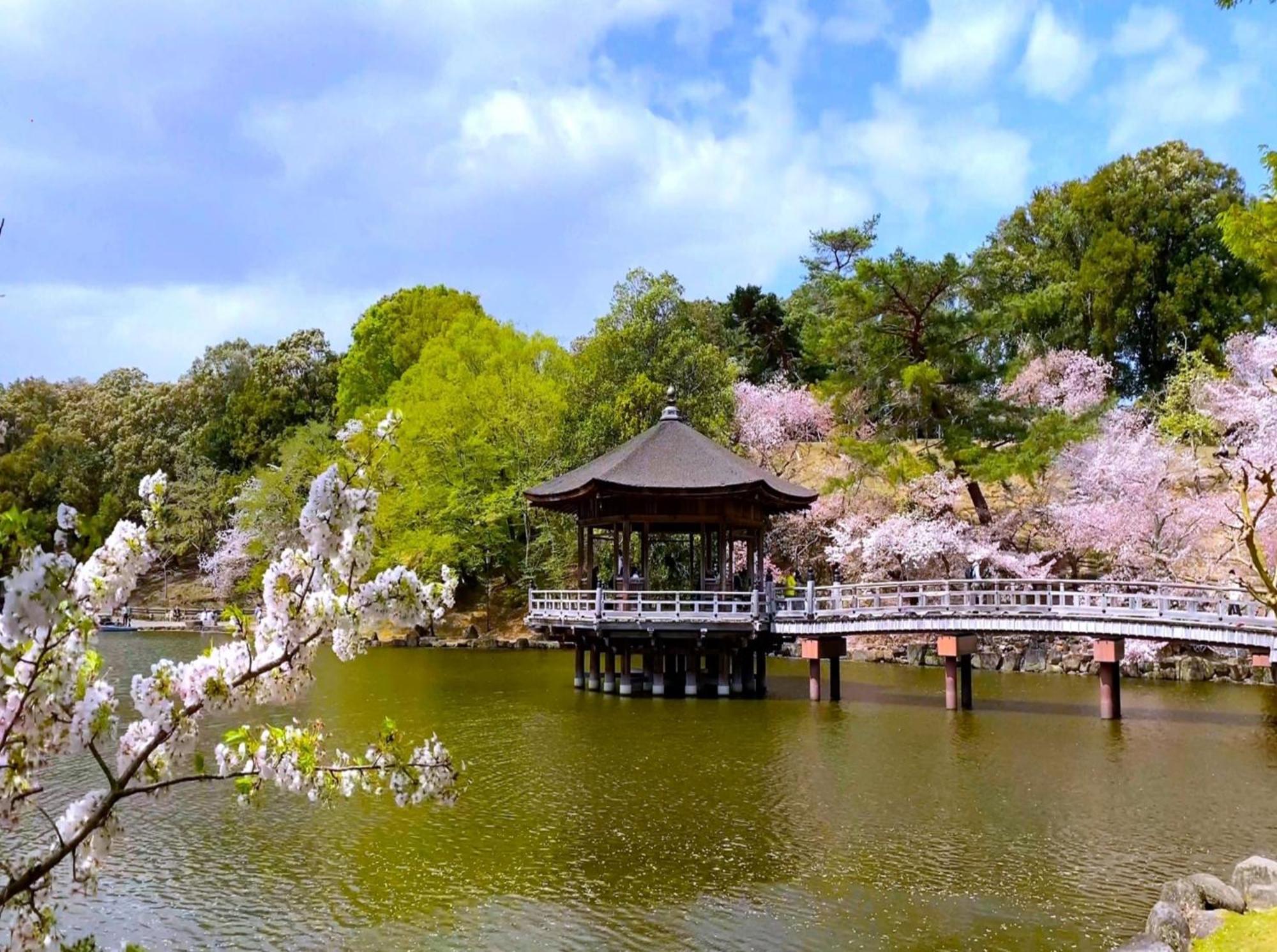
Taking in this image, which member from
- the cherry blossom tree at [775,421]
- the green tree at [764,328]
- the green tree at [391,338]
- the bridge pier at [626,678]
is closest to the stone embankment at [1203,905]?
the bridge pier at [626,678]

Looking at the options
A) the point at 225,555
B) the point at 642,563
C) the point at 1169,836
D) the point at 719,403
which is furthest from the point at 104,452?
the point at 1169,836

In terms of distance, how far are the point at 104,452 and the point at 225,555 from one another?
13989mm

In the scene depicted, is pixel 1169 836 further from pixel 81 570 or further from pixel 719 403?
pixel 719 403

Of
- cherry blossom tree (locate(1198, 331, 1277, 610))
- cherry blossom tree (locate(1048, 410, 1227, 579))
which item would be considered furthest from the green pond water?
cherry blossom tree (locate(1048, 410, 1227, 579))

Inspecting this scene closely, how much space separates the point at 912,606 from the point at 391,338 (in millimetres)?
33569

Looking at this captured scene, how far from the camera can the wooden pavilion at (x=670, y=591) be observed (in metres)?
21.6

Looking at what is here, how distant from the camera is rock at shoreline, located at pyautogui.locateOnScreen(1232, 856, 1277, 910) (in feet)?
26.3

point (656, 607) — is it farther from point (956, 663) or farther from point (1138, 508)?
point (1138, 508)

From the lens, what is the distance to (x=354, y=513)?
13.5 ft

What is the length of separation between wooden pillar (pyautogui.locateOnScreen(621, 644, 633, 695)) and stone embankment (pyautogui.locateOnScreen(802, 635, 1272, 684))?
24.1 ft

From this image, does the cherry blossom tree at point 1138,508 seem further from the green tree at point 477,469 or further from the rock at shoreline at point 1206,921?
the rock at shoreline at point 1206,921

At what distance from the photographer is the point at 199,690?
3.97m

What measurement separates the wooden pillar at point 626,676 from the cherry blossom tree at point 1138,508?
12.1 m

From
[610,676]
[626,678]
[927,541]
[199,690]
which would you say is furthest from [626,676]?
[199,690]
